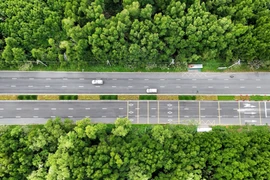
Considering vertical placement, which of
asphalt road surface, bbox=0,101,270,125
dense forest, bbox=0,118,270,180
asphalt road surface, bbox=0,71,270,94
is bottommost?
dense forest, bbox=0,118,270,180

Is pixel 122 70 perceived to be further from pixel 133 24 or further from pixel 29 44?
pixel 29 44

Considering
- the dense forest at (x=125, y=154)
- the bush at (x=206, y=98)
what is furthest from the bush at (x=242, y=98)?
the dense forest at (x=125, y=154)

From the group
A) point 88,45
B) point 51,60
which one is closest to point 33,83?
point 51,60

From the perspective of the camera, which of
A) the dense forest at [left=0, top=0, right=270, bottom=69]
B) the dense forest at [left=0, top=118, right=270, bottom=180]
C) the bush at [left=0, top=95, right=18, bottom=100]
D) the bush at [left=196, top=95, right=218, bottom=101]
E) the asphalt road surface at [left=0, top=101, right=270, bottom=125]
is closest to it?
the dense forest at [left=0, top=118, right=270, bottom=180]

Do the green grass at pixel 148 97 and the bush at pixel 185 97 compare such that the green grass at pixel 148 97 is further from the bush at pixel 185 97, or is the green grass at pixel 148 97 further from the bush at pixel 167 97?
the bush at pixel 185 97

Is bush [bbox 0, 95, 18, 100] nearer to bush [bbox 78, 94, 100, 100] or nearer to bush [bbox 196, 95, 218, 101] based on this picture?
bush [bbox 78, 94, 100, 100]

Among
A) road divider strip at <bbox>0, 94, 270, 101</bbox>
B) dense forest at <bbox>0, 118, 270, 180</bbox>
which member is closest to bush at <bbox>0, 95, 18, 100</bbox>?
road divider strip at <bbox>0, 94, 270, 101</bbox>
